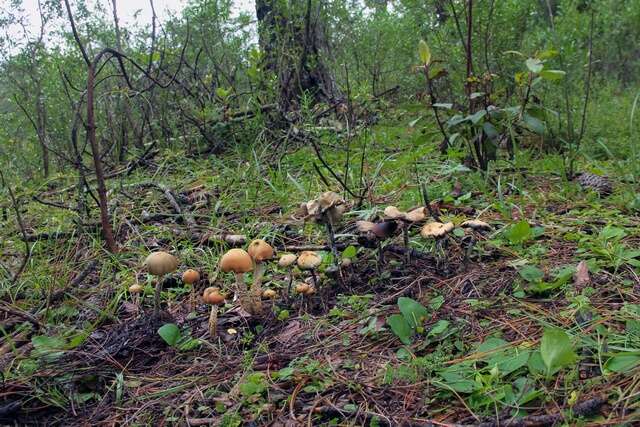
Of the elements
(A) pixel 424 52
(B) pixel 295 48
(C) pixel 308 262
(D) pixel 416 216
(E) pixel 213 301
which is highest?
(B) pixel 295 48

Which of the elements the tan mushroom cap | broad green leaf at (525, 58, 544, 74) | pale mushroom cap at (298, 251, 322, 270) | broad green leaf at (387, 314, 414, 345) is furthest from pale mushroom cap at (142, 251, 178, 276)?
broad green leaf at (525, 58, 544, 74)

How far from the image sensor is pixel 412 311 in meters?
1.89

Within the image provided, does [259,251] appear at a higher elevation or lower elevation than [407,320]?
higher

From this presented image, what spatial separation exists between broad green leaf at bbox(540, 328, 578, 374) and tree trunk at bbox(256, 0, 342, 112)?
133 inches

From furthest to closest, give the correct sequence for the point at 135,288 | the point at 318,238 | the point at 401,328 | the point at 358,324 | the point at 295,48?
the point at 295,48
the point at 318,238
the point at 135,288
the point at 358,324
the point at 401,328

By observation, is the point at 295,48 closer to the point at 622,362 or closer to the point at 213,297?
the point at 213,297

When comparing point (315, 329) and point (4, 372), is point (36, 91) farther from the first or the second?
point (315, 329)

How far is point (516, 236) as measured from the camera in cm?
233

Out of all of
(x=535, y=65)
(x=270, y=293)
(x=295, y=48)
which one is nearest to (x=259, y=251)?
A: (x=270, y=293)

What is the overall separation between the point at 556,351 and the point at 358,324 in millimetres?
760

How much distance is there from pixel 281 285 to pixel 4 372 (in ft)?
3.77

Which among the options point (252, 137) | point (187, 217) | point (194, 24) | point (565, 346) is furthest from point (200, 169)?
point (565, 346)

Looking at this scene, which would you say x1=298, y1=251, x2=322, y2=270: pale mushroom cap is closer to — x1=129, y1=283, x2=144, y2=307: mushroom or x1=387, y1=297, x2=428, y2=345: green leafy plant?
x1=387, y1=297, x2=428, y2=345: green leafy plant

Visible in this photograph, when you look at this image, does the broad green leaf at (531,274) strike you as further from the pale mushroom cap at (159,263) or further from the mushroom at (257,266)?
the pale mushroom cap at (159,263)
